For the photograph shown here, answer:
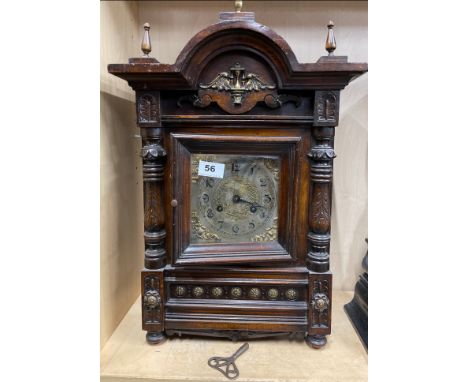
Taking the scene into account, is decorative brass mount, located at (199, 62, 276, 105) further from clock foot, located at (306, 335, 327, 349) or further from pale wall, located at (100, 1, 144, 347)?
clock foot, located at (306, 335, 327, 349)

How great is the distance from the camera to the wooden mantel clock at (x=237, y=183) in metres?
0.92

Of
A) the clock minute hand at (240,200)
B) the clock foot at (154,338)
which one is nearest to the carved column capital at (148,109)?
the clock minute hand at (240,200)

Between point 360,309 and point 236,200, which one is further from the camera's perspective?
point 360,309

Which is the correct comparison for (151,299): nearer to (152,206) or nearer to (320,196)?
(152,206)

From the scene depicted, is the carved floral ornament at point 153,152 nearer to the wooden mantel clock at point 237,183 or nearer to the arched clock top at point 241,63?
the wooden mantel clock at point 237,183

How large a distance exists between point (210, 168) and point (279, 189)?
0.70 feet

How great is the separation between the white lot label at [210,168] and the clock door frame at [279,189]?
0.11 feet

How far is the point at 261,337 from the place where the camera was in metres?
1.05

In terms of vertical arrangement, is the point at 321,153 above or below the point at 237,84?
below

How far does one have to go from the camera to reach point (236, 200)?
103 centimetres

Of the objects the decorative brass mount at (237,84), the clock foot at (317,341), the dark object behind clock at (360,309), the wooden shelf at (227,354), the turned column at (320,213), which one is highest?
the decorative brass mount at (237,84)

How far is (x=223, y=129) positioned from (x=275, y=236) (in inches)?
14.0

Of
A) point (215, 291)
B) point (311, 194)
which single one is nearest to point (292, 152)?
point (311, 194)

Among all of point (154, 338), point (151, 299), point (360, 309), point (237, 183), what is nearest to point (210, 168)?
point (237, 183)
